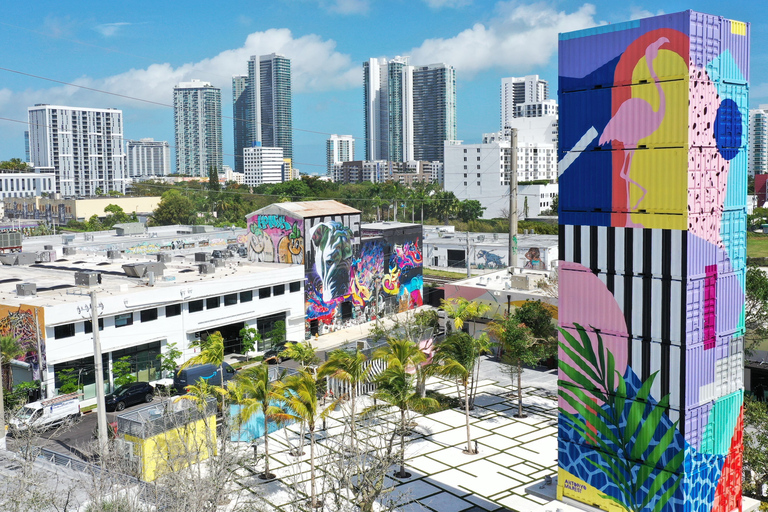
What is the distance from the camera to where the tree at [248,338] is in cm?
4175

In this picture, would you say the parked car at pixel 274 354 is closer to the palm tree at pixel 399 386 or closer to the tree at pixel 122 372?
the tree at pixel 122 372

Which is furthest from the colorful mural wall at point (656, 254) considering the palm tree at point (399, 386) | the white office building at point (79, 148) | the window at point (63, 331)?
the white office building at point (79, 148)

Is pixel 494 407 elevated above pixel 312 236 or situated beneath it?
situated beneath

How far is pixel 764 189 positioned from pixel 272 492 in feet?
454

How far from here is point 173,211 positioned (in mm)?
112000

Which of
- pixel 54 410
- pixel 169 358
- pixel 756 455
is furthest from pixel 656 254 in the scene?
pixel 169 358

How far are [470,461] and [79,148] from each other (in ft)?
596

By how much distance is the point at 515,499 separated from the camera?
76.0ft

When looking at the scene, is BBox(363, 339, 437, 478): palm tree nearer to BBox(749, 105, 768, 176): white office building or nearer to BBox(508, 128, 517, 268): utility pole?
BBox(508, 128, 517, 268): utility pole

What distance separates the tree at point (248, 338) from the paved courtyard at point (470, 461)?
37.3ft

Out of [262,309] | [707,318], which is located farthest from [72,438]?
[707,318]

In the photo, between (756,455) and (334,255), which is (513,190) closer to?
(334,255)

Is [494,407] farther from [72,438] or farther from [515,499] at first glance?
[72,438]

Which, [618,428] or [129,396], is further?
→ [129,396]
